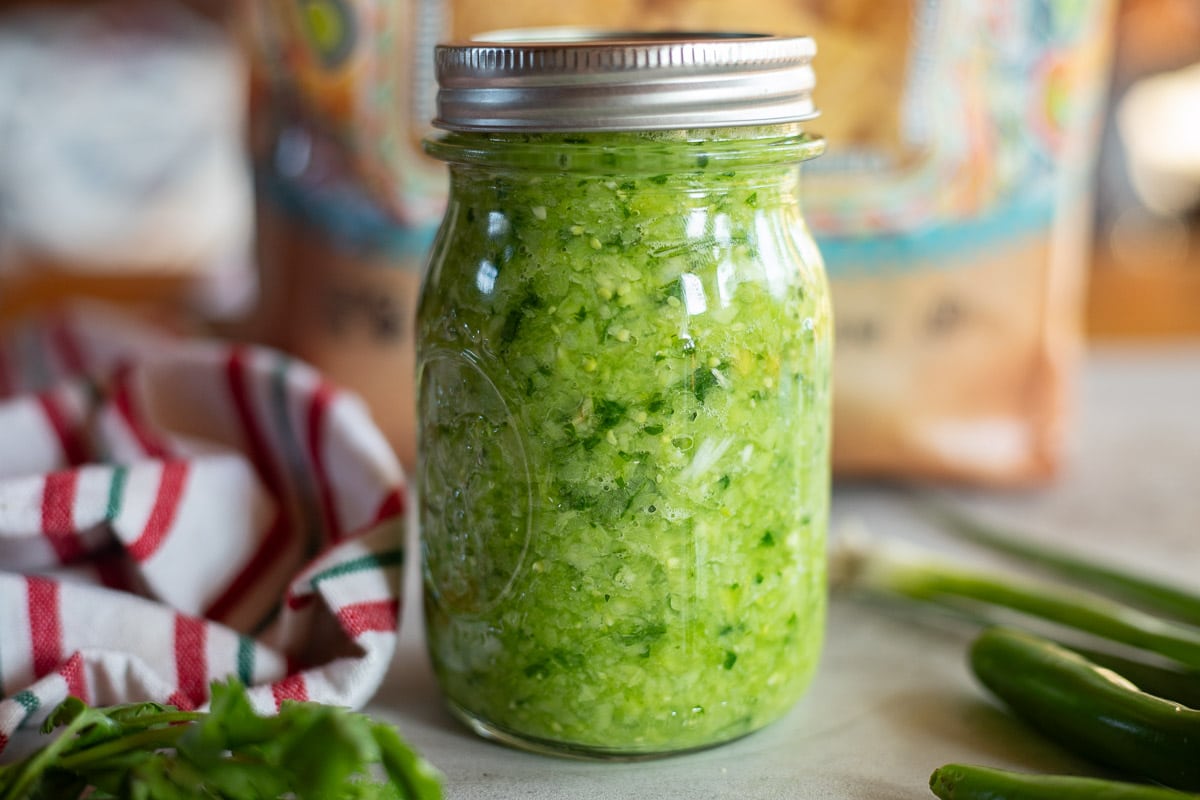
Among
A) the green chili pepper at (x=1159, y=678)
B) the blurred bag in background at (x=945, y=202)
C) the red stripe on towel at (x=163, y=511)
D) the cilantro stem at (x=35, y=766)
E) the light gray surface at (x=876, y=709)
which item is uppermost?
the blurred bag in background at (x=945, y=202)

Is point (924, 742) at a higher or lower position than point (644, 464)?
lower

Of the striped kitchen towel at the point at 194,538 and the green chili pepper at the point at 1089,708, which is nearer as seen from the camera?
the green chili pepper at the point at 1089,708

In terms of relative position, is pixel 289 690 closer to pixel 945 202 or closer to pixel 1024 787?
pixel 1024 787

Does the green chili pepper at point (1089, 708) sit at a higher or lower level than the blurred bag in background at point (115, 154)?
lower

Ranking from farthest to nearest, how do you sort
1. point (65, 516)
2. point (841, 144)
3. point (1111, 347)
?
1. point (1111, 347)
2. point (841, 144)
3. point (65, 516)

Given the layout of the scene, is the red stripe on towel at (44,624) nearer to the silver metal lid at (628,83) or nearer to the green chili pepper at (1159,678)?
the silver metal lid at (628,83)

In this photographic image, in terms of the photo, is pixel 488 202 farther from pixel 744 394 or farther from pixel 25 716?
pixel 25 716

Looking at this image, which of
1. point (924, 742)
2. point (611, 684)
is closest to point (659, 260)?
point (611, 684)

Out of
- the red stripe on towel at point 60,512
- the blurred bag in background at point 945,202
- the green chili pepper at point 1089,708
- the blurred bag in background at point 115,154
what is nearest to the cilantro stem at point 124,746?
the red stripe on towel at point 60,512
